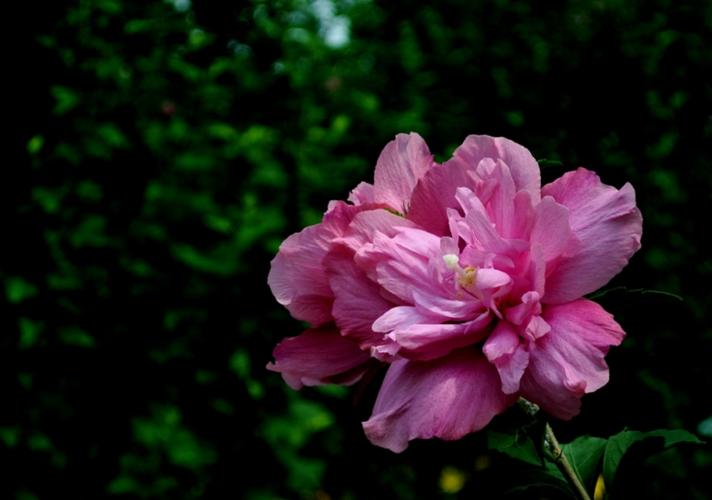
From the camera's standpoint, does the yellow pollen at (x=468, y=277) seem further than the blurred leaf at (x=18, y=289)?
No

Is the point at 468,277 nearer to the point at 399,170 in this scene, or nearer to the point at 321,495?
the point at 399,170

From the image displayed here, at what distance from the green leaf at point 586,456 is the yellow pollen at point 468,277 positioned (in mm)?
305

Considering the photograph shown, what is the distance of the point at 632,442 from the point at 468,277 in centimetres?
29

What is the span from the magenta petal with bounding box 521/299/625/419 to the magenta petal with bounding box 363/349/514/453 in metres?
0.03

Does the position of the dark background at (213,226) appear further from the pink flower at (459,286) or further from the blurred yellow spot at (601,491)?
the pink flower at (459,286)

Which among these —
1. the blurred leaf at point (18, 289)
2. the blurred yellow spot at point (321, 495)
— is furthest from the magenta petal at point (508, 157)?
the blurred yellow spot at point (321, 495)

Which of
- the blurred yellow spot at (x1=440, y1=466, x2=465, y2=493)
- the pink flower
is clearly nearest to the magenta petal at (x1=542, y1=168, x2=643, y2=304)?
the pink flower

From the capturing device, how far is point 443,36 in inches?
158

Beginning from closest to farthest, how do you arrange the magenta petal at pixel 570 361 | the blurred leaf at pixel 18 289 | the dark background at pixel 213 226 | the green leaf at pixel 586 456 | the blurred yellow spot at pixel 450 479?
1. the magenta petal at pixel 570 361
2. the green leaf at pixel 586 456
3. the blurred leaf at pixel 18 289
4. the dark background at pixel 213 226
5. the blurred yellow spot at pixel 450 479

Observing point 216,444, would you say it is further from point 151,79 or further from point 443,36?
point 443,36

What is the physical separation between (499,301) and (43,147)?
244cm

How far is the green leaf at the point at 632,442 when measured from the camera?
3.03ft

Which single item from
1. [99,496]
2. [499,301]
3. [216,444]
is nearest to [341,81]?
[216,444]

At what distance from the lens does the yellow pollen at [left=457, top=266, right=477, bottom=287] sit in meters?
0.81
